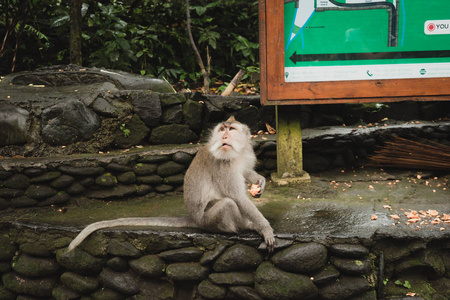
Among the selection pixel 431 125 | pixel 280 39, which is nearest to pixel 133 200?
pixel 280 39

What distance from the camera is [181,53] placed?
27.4 feet

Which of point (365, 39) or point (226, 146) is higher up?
point (365, 39)

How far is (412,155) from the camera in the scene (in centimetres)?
511

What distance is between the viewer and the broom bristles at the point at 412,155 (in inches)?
196

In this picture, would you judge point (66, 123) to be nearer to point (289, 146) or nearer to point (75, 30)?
point (75, 30)

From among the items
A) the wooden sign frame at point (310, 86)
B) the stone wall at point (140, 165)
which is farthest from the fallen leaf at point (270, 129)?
the wooden sign frame at point (310, 86)

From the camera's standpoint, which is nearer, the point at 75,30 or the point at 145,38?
the point at 75,30

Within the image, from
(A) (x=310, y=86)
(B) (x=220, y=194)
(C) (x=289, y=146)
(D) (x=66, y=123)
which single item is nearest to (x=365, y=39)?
(A) (x=310, y=86)

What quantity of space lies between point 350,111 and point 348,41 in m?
2.03

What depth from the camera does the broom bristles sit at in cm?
498

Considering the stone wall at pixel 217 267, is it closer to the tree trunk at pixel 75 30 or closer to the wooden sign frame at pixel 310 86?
the wooden sign frame at pixel 310 86

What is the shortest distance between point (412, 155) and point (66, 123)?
178 inches

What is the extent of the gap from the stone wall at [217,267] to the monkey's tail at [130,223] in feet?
0.31

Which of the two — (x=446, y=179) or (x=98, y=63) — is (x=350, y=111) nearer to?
(x=446, y=179)
